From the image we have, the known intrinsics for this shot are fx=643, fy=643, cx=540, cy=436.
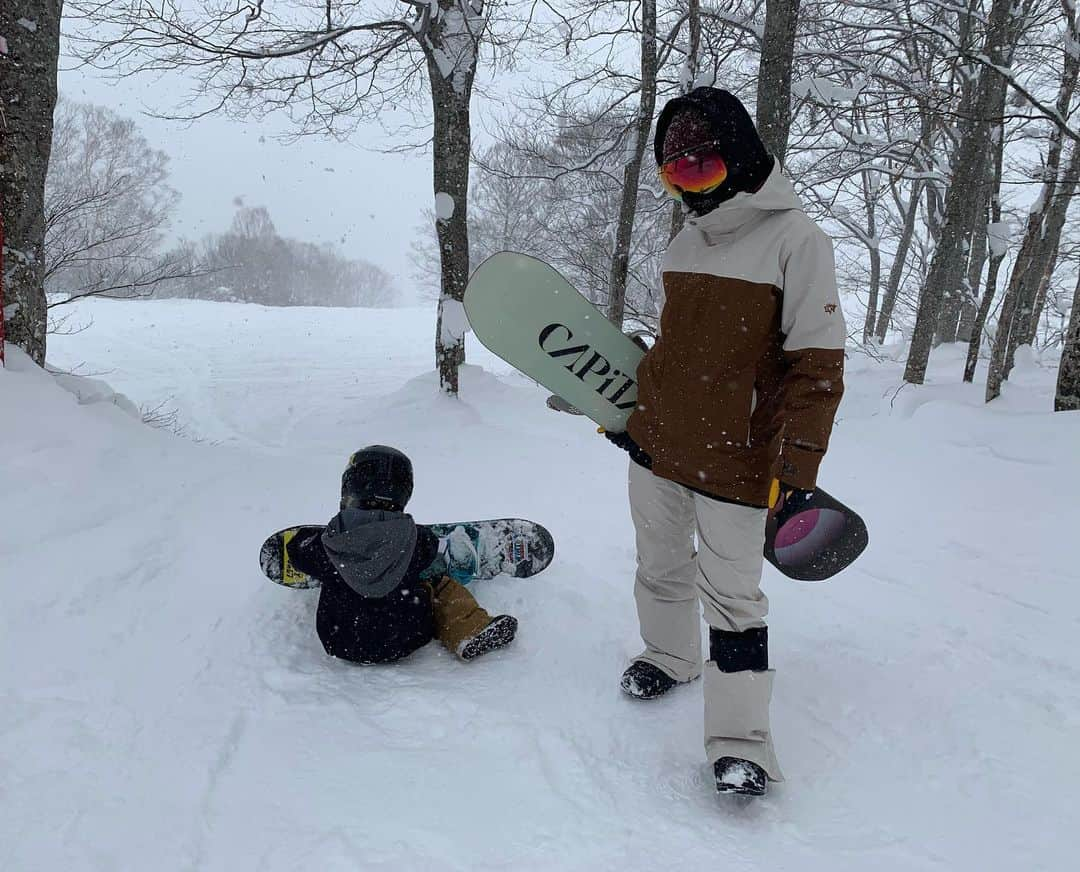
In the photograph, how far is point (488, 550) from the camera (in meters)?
2.79

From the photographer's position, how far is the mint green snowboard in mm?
2270

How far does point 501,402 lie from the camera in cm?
695

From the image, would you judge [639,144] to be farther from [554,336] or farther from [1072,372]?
[554,336]

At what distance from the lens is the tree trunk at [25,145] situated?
165 inches

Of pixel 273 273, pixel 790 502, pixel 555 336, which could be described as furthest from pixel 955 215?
pixel 273 273

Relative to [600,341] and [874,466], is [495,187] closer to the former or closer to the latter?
[874,466]

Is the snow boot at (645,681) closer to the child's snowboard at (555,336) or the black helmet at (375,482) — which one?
the child's snowboard at (555,336)

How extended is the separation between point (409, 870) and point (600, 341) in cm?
165

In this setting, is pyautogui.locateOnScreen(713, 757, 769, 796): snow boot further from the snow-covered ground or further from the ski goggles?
the ski goggles

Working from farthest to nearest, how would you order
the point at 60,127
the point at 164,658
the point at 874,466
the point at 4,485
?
the point at 60,127, the point at 874,466, the point at 4,485, the point at 164,658

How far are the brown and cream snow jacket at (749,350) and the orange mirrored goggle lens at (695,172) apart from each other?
0.25ft

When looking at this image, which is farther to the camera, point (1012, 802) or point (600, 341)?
point (600, 341)

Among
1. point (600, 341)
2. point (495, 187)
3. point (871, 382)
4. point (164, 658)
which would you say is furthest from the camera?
point (495, 187)

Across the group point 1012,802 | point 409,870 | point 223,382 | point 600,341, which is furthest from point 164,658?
point 223,382
